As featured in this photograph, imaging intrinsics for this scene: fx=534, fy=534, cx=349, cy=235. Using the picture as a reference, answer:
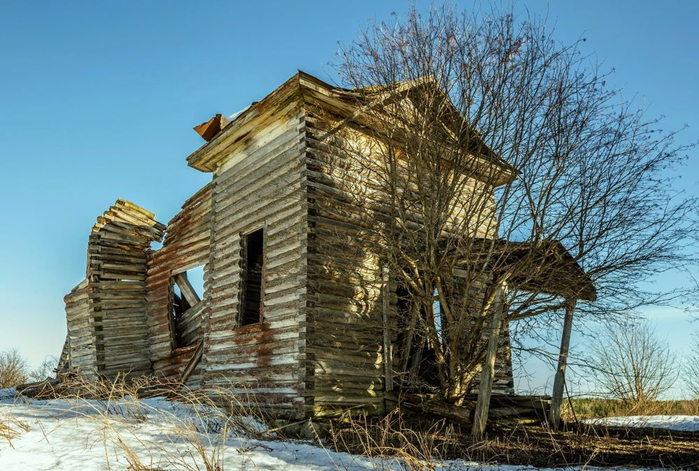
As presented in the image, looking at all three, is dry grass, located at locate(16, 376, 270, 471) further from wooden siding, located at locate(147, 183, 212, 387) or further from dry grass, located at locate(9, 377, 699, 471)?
wooden siding, located at locate(147, 183, 212, 387)

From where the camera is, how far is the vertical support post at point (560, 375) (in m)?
9.61

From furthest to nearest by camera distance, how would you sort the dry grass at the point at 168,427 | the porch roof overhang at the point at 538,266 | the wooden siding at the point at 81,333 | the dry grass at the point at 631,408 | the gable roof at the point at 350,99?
1. the wooden siding at the point at 81,333
2. the dry grass at the point at 631,408
3. the gable roof at the point at 350,99
4. the porch roof overhang at the point at 538,266
5. the dry grass at the point at 168,427

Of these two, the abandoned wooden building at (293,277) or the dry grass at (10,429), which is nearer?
the dry grass at (10,429)

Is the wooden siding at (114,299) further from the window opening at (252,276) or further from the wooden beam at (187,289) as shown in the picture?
the window opening at (252,276)

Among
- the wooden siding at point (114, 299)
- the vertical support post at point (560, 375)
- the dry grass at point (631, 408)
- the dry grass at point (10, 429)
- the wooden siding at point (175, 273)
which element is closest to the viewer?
the dry grass at point (10, 429)

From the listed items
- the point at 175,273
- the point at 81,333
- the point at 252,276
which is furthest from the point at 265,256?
the point at 81,333

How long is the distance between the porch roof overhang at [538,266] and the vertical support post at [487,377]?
62 cm

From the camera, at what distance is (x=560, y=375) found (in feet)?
31.8

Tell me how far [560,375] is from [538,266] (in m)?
2.24

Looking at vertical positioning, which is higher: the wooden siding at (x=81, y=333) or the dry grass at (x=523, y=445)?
the wooden siding at (x=81, y=333)

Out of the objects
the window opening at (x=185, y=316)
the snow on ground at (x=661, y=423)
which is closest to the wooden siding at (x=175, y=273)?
the window opening at (x=185, y=316)

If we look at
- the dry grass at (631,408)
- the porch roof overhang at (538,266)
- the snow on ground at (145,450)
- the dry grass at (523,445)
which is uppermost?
the porch roof overhang at (538,266)

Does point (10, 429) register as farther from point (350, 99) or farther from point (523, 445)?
point (350, 99)

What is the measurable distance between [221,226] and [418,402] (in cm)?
560
